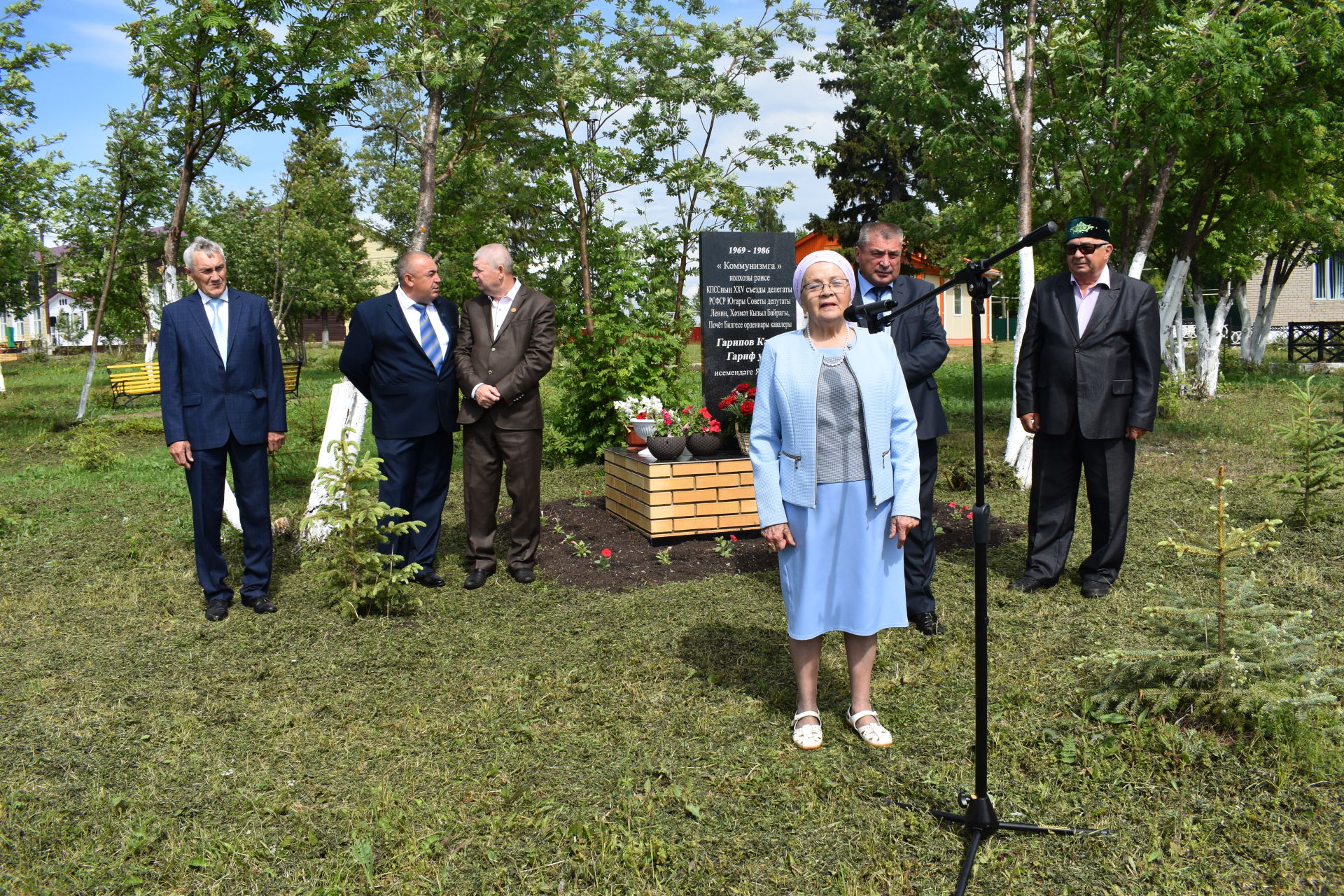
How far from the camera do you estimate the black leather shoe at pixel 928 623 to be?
5.02 meters

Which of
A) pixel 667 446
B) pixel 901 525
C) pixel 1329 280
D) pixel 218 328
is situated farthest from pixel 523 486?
pixel 1329 280

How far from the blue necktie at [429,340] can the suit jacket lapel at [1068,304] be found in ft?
12.7

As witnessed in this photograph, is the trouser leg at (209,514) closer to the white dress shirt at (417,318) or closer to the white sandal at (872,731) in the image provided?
the white dress shirt at (417,318)

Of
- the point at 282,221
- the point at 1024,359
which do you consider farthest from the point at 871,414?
the point at 282,221

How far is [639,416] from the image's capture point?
7.77m

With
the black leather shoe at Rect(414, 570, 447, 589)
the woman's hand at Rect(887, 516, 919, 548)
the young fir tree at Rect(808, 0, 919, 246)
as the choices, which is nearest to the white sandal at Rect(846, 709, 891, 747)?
the woman's hand at Rect(887, 516, 919, 548)

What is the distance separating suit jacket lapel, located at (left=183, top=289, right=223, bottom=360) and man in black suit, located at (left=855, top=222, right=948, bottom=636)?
376cm

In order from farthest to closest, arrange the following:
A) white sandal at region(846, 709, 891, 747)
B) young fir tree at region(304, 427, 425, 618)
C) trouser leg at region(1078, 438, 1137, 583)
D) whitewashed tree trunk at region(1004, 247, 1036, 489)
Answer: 1. whitewashed tree trunk at region(1004, 247, 1036, 489)
2. trouser leg at region(1078, 438, 1137, 583)
3. young fir tree at region(304, 427, 425, 618)
4. white sandal at region(846, 709, 891, 747)

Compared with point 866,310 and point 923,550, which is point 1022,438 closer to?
point 923,550

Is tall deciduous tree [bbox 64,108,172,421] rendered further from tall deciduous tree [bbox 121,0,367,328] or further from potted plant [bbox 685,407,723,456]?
potted plant [bbox 685,407,723,456]

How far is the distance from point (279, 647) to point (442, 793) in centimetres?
212

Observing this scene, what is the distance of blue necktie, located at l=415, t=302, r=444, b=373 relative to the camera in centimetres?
608

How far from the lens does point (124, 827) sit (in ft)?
10.8

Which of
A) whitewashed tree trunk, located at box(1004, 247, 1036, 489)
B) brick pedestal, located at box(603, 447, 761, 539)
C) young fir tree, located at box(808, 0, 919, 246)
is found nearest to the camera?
brick pedestal, located at box(603, 447, 761, 539)
